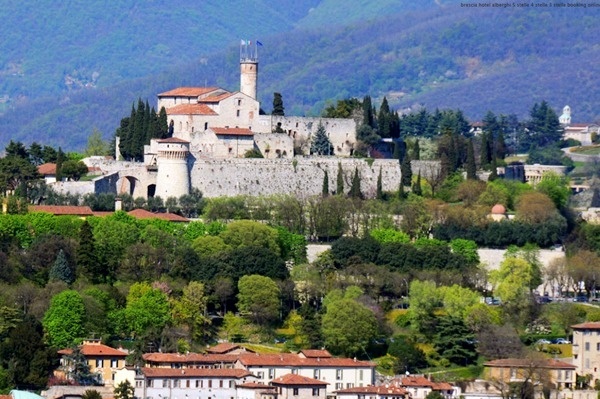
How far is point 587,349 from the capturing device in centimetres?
6719

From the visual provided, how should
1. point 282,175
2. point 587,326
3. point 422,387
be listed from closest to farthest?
point 422,387, point 587,326, point 282,175

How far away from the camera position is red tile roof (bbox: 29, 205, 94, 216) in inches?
3113

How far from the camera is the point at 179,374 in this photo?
201 feet

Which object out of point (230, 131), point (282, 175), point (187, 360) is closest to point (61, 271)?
point (187, 360)

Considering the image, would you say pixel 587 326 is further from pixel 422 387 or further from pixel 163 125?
pixel 163 125

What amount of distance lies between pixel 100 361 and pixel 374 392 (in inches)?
340

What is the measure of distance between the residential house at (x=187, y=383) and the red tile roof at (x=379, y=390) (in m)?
3.17

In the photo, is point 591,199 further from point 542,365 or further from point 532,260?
point 542,365

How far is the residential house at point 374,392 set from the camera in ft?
199

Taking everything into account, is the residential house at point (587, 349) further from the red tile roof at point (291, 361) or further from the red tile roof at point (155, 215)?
the red tile roof at point (155, 215)

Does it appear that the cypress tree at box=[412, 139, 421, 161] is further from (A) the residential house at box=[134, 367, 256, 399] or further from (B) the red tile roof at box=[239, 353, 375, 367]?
(A) the residential house at box=[134, 367, 256, 399]

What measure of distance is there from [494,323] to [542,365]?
539 cm

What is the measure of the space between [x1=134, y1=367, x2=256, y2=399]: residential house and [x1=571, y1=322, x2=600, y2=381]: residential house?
1181 centimetres

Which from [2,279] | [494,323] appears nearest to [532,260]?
[494,323]
